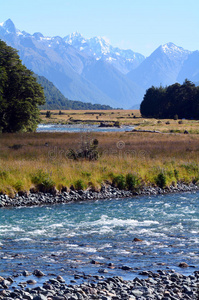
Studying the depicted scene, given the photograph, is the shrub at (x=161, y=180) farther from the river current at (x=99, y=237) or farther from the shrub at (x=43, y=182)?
the shrub at (x=43, y=182)

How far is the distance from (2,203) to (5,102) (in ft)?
128

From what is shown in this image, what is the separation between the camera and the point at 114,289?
1173 cm

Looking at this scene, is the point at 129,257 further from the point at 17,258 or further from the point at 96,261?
the point at 17,258

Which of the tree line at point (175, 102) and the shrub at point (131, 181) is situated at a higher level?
the tree line at point (175, 102)

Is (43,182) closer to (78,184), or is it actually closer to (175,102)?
(78,184)

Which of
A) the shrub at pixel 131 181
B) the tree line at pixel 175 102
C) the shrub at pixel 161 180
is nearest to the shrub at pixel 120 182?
the shrub at pixel 131 181

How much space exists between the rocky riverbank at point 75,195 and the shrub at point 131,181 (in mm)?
476

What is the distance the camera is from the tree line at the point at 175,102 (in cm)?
15488

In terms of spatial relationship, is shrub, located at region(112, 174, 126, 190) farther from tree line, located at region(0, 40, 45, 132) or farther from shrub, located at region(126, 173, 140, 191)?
tree line, located at region(0, 40, 45, 132)

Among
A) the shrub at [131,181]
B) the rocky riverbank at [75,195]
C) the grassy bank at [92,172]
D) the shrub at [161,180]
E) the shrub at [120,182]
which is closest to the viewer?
the rocky riverbank at [75,195]

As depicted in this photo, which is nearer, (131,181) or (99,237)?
(99,237)

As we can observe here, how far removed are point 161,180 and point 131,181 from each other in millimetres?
2556

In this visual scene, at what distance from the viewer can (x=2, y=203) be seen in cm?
2477

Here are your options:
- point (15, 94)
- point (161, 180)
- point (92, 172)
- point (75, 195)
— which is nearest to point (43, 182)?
point (75, 195)
